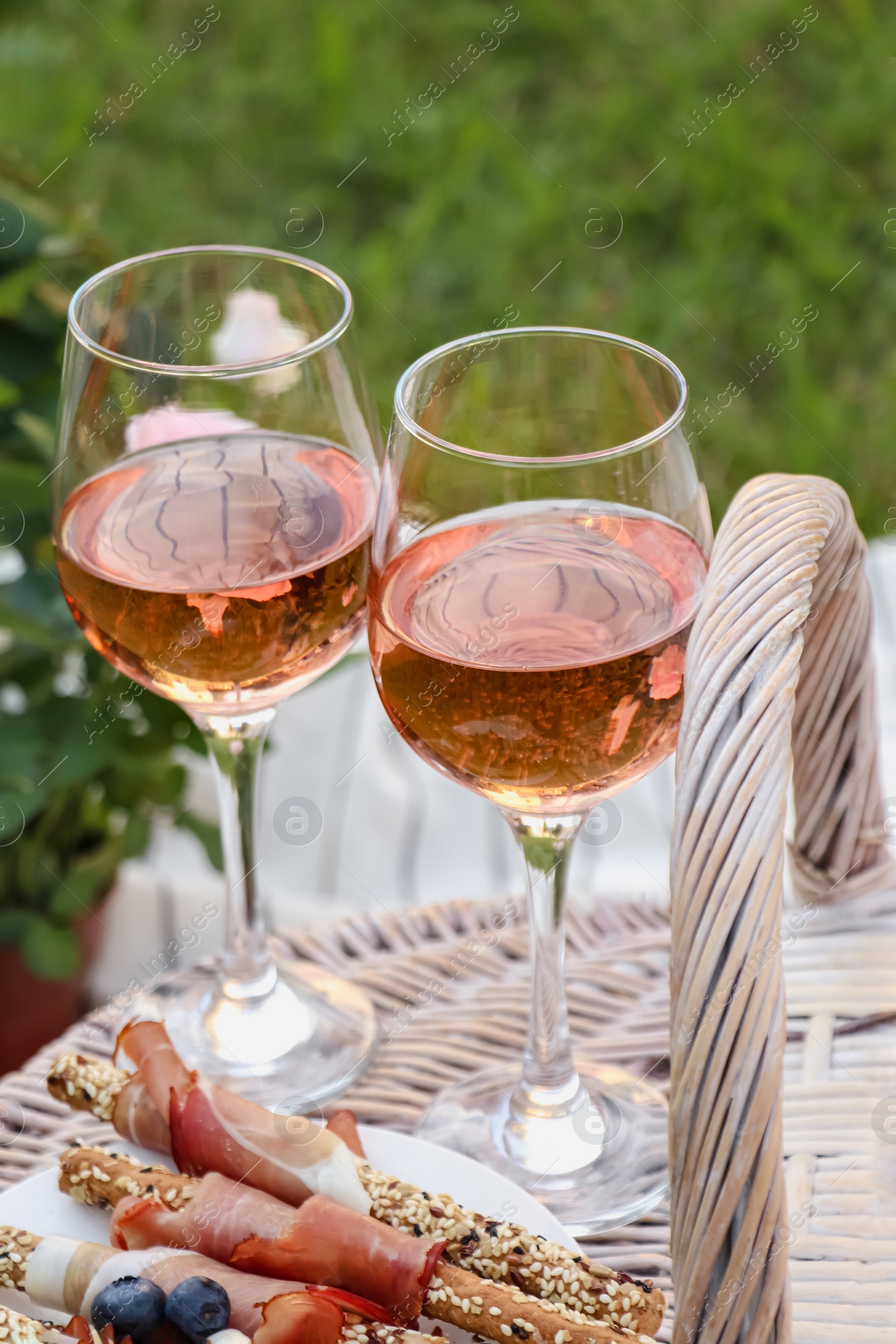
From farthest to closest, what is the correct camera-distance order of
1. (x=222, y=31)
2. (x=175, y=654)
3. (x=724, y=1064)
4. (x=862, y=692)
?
(x=222, y=31), (x=862, y=692), (x=175, y=654), (x=724, y=1064)

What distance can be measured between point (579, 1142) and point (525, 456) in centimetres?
41

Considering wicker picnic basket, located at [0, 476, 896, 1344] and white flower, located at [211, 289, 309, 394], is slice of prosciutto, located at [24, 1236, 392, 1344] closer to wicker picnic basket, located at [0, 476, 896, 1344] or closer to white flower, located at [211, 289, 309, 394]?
wicker picnic basket, located at [0, 476, 896, 1344]

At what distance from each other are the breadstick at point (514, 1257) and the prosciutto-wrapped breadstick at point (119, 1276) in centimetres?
5

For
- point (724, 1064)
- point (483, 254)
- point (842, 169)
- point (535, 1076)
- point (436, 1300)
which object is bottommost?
point (842, 169)

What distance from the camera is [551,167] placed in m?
2.67

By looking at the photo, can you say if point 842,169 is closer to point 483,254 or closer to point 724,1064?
point 483,254

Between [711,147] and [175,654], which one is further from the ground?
[175,654]

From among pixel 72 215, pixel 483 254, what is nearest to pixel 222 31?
pixel 483 254

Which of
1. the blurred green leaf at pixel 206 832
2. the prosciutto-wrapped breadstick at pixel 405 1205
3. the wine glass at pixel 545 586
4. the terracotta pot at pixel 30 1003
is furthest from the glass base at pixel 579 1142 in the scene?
the terracotta pot at pixel 30 1003

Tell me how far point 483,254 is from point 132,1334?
2114 mm

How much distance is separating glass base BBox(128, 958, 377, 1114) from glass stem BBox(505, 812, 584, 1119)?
0.13 meters

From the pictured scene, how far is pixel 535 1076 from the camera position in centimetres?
91

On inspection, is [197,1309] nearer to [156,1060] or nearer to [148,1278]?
[148,1278]

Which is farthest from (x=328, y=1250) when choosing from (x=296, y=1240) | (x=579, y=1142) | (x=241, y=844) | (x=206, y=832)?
(x=206, y=832)
